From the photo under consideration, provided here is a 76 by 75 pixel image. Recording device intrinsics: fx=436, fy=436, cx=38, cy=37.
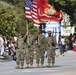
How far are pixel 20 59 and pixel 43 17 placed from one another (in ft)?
66.2

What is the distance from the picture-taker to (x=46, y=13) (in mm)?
40031

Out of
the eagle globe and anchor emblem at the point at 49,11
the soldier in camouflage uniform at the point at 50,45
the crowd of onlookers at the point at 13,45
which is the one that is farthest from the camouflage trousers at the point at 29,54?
the eagle globe and anchor emblem at the point at 49,11

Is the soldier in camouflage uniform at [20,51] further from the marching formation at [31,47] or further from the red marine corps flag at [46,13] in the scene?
the red marine corps flag at [46,13]

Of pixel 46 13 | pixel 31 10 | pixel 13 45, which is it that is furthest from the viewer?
pixel 46 13

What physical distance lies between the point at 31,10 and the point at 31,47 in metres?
14.9

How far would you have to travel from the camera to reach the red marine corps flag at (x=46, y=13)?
3972cm

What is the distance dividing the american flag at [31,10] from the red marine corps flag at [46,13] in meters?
2.03

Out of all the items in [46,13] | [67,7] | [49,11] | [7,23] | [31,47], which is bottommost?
[31,47]

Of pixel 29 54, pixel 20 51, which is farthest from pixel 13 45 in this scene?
pixel 20 51

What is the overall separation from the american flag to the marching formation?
35.4ft

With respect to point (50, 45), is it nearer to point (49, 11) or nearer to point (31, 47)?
point (31, 47)

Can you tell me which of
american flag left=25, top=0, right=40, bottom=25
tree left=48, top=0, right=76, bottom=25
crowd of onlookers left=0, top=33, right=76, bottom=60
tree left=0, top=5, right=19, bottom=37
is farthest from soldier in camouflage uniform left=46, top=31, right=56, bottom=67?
tree left=48, top=0, right=76, bottom=25

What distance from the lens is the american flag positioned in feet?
105

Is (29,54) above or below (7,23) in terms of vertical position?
below
